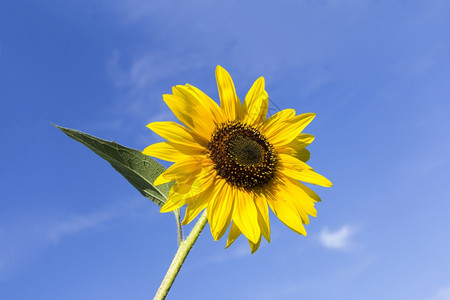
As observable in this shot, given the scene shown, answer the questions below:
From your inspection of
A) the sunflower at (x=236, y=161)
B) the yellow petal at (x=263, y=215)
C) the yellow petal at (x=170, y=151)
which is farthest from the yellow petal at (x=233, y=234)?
the yellow petal at (x=170, y=151)

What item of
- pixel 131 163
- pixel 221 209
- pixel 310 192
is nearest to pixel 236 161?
pixel 221 209

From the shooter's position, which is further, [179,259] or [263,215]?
[263,215]

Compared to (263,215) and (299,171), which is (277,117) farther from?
(263,215)

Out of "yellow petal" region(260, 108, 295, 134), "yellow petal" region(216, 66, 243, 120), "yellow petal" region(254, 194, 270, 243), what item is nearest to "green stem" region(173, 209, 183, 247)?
"yellow petal" region(254, 194, 270, 243)

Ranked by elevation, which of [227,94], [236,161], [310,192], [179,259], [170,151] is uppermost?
[227,94]

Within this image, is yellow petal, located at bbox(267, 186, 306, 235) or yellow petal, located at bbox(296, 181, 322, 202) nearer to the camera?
yellow petal, located at bbox(267, 186, 306, 235)

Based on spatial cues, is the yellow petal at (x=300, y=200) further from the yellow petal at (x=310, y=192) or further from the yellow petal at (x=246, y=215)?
the yellow petal at (x=246, y=215)

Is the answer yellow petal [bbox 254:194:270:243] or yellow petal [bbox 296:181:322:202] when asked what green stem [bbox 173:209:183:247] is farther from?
yellow petal [bbox 296:181:322:202]

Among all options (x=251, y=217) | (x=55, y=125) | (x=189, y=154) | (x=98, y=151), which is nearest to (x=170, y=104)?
(x=189, y=154)
